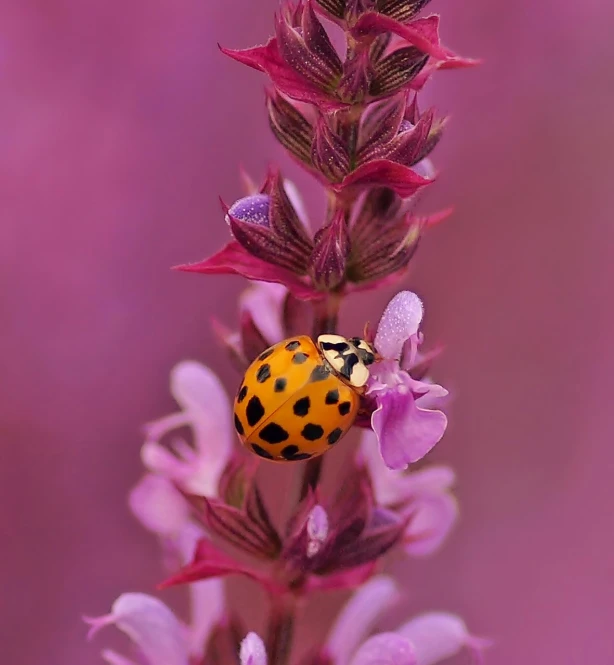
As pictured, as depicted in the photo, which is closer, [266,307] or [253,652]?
[253,652]

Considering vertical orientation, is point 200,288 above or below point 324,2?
above

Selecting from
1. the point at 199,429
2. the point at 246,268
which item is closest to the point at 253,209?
the point at 246,268

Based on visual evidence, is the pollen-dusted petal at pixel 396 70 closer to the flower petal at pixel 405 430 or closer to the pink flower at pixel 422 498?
the flower petal at pixel 405 430

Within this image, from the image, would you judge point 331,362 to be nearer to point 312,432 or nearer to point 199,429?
point 312,432

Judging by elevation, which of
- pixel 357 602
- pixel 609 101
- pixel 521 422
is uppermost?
pixel 609 101

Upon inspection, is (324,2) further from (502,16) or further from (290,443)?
(502,16)

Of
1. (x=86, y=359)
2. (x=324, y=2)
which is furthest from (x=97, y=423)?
(x=324, y=2)

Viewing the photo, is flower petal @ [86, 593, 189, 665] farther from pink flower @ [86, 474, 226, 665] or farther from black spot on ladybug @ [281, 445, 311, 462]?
black spot on ladybug @ [281, 445, 311, 462]
